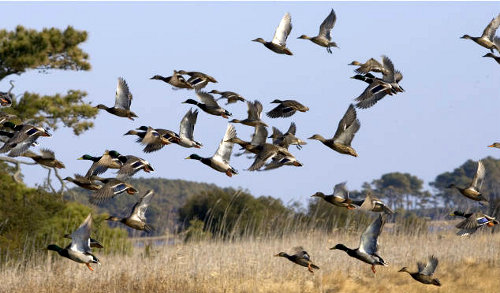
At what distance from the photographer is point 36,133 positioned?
9.80 metres

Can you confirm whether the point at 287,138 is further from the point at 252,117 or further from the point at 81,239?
the point at 81,239

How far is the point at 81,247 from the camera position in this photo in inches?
373

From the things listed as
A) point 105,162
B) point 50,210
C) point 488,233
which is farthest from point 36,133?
point 488,233

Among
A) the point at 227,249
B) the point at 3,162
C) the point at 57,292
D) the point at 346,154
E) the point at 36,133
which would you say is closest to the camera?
the point at 36,133

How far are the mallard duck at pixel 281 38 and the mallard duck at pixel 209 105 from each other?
1372 mm

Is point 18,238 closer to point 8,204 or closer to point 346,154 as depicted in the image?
point 8,204

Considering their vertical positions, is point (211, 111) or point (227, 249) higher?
point (211, 111)

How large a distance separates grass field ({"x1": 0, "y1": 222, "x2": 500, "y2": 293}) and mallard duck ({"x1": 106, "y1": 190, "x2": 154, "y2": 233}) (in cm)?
524

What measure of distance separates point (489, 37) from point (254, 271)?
7.20m

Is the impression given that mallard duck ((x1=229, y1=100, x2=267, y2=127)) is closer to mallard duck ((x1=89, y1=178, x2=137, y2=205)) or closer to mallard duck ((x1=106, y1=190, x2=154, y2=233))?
mallard duck ((x1=106, y1=190, x2=154, y2=233))

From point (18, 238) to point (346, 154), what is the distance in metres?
13.4

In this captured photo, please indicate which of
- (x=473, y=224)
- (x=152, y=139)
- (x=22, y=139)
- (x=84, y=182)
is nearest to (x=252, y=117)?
(x=152, y=139)

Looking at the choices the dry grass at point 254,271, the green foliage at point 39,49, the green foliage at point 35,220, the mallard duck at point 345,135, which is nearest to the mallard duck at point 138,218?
the mallard duck at point 345,135

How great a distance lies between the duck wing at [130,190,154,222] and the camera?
32.8 ft
